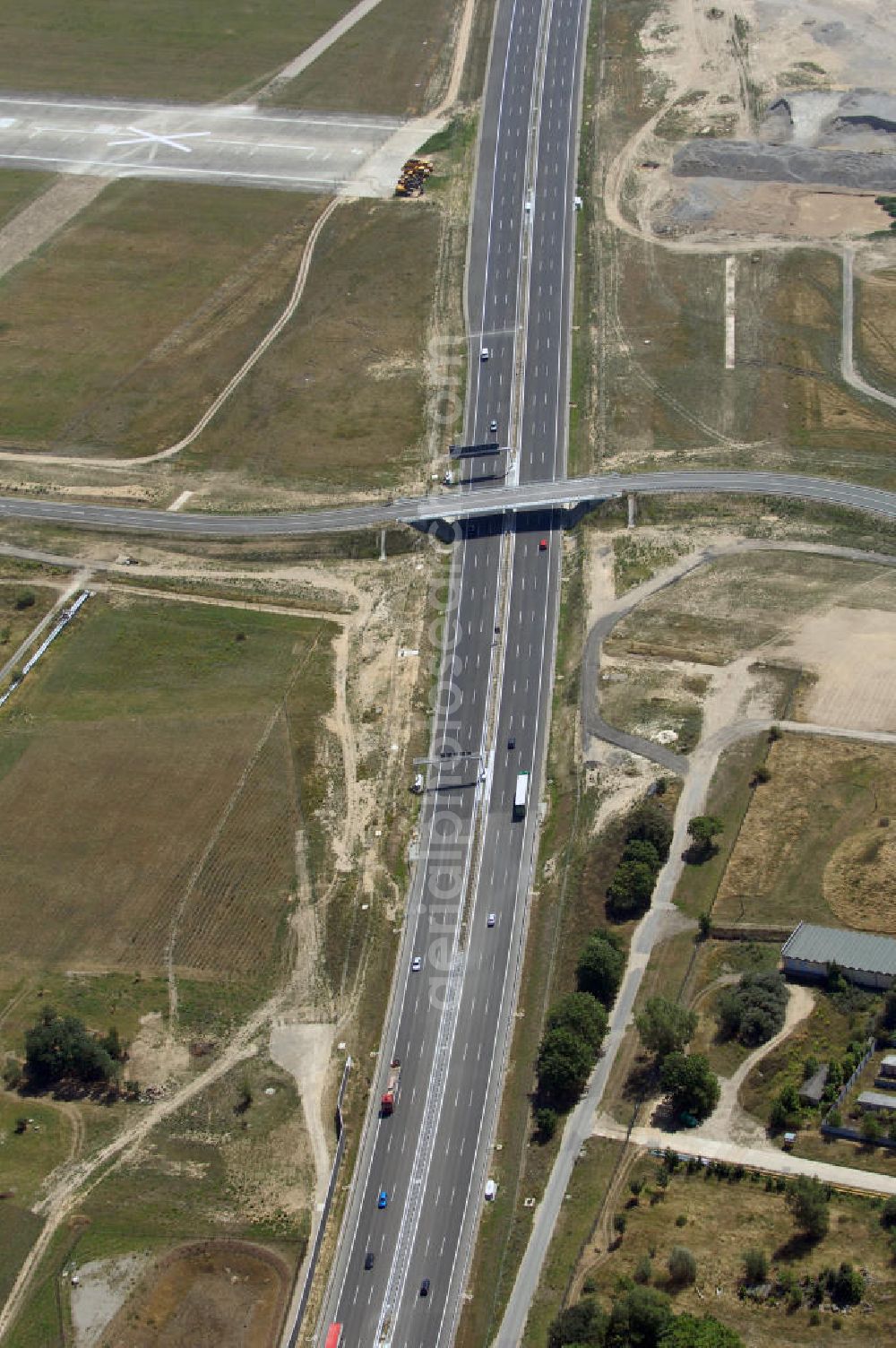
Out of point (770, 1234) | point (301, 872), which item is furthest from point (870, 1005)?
point (301, 872)

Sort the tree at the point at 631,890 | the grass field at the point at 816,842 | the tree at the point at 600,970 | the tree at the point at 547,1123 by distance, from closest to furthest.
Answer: the tree at the point at 547,1123, the tree at the point at 600,970, the grass field at the point at 816,842, the tree at the point at 631,890

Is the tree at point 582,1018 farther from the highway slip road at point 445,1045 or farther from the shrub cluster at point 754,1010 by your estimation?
the shrub cluster at point 754,1010

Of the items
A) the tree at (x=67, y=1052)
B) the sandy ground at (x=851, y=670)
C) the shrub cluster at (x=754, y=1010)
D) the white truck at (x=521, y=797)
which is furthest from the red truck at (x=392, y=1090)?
the sandy ground at (x=851, y=670)

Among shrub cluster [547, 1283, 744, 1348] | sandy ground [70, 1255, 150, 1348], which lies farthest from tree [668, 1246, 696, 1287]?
sandy ground [70, 1255, 150, 1348]

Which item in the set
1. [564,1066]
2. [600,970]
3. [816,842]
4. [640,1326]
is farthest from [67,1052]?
[816,842]

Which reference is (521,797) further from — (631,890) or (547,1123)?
(547,1123)

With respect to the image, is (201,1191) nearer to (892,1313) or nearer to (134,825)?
(134,825)
